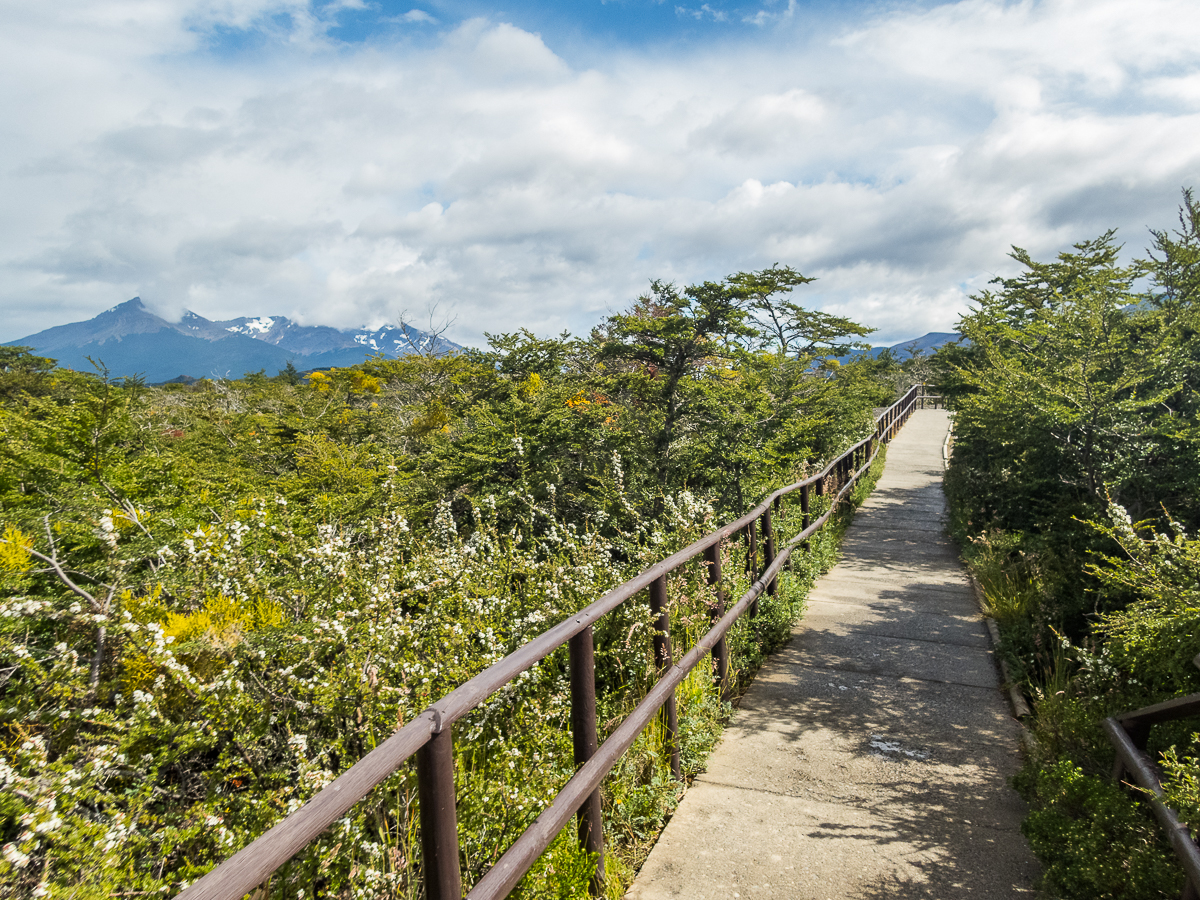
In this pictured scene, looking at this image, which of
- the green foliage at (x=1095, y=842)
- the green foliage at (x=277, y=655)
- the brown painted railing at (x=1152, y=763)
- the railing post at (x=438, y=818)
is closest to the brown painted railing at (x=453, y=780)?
the railing post at (x=438, y=818)

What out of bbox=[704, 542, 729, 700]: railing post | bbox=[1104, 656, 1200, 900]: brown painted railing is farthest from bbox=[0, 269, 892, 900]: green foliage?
bbox=[1104, 656, 1200, 900]: brown painted railing

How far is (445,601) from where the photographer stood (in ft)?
11.6

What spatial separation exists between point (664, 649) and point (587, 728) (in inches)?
37.3

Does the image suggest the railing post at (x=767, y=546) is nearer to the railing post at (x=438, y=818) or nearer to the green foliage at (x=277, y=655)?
the green foliage at (x=277, y=655)

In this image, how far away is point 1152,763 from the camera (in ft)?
8.09

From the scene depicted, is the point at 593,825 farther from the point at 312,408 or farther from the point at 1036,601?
the point at 312,408

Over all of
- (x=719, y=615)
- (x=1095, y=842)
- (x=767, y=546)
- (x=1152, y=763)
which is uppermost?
(x=767, y=546)

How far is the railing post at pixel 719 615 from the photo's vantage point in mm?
3900

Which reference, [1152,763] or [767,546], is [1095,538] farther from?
[1152,763]

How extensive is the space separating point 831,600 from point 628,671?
359cm

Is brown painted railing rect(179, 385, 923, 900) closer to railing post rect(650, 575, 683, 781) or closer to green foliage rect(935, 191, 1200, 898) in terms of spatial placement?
railing post rect(650, 575, 683, 781)

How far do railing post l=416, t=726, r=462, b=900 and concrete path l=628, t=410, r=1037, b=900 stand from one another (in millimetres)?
1327

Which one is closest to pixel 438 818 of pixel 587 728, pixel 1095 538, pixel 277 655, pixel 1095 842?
pixel 587 728

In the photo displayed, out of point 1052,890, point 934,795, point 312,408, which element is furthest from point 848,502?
point 312,408
